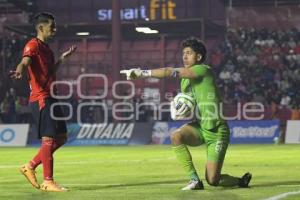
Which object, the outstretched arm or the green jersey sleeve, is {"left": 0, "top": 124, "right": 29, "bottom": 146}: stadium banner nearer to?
the green jersey sleeve

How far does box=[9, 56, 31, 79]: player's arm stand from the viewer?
852 centimetres

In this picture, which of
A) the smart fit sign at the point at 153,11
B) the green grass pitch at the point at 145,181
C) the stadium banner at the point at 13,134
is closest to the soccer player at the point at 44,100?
the green grass pitch at the point at 145,181

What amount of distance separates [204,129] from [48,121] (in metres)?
2.00

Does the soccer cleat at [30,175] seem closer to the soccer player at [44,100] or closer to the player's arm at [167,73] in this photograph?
the soccer player at [44,100]

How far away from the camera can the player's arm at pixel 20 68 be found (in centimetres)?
852

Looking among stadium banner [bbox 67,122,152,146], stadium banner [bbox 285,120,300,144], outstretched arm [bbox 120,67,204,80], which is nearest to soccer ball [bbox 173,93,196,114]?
outstretched arm [bbox 120,67,204,80]

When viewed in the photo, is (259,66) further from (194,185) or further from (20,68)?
(20,68)

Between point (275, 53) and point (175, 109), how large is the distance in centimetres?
2921

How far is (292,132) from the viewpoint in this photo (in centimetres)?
2648

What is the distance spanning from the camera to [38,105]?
9.37 meters

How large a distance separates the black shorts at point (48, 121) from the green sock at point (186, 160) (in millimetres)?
1544

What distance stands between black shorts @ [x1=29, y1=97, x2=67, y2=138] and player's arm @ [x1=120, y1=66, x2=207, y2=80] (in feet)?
4.17

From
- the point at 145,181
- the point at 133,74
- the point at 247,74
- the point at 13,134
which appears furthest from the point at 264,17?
the point at 133,74

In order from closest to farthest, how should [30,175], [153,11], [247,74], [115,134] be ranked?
[30,175], [115,134], [247,74], [153,11]
